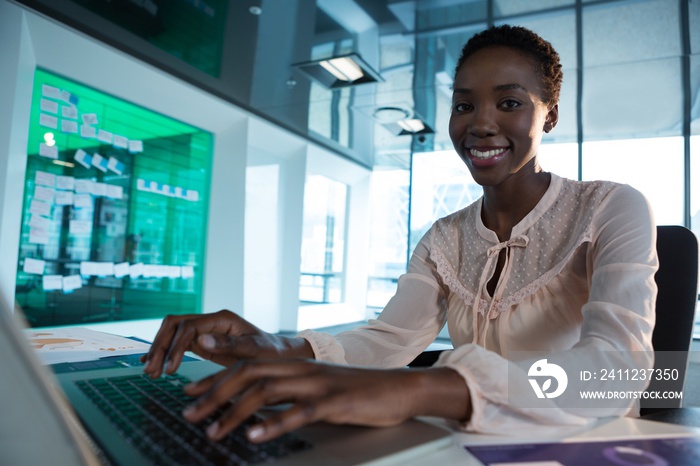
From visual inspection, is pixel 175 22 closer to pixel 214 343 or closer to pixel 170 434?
pixel 214 343

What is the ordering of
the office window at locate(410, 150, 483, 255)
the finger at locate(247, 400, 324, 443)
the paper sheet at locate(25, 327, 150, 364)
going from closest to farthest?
the finger at locate(247, 400, 324, 443) → the paper sheet at locate(25, 327, 150, 364) → the office window at locate(410, 150, 483, 255)

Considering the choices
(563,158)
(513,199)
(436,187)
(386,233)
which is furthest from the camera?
(386,233)

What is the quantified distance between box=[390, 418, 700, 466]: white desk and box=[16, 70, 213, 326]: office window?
3794 millimetres

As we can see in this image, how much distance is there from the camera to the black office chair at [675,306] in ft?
3.27

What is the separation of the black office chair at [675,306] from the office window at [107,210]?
378cm

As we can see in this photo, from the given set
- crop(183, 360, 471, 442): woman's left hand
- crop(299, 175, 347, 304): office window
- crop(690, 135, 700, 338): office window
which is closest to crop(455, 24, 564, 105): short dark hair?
crop(183, 360, 471, 442): woman's left hand

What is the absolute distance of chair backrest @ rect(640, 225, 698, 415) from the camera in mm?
997

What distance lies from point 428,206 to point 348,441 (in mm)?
7126

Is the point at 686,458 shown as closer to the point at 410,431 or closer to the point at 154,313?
the point at 410,431

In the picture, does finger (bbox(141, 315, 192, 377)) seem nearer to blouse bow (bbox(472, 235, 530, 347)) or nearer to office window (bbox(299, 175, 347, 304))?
blouse bow (bbox(472, 235, 530, 347))

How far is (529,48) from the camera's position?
3.37 ft

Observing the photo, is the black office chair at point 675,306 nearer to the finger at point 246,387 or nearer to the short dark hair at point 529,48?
the short dark hair at point 529,48

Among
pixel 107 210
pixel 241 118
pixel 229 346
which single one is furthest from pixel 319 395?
pixel 241 118

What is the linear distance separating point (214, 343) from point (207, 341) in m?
0.02
